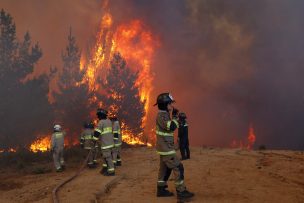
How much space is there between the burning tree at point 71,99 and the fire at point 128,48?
966cm

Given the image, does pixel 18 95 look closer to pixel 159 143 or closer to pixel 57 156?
pixel 57 156

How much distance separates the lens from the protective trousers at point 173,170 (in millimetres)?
8766

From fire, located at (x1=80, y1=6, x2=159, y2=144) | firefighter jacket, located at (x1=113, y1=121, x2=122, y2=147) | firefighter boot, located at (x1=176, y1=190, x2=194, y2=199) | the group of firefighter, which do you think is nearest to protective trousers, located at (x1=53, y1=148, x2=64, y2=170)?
the group of firefighter

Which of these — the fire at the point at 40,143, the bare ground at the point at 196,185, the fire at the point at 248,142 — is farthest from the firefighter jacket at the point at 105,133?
the fire at the point at 248,142

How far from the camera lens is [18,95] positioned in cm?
2852

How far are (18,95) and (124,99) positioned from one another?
42.8ft

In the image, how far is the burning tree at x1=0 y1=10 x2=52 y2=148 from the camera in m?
27.5

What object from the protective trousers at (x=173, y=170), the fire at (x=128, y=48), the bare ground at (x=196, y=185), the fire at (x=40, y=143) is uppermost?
the fire at (x=128, y=48)

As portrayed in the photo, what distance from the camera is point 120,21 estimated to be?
60031mm

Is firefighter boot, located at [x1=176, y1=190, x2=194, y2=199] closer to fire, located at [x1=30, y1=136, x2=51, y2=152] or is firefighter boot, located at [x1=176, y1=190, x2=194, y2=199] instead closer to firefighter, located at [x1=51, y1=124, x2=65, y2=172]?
firefighter, located at [x1=51, y1=124, x2=65, y2=172]

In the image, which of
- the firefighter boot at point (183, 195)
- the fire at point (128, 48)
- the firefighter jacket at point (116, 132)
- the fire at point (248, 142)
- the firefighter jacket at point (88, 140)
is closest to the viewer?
the firefighter boot at point (183, 195)

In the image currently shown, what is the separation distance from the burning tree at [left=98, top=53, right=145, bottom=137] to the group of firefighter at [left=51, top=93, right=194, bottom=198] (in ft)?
67.7

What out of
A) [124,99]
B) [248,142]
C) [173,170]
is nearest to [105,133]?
[173,170]

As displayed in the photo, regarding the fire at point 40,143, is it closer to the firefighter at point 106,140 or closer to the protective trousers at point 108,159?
the firefighter at point 106,140
